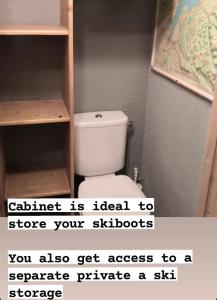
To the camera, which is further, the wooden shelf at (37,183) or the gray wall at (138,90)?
the wooden shelf at (37,183)

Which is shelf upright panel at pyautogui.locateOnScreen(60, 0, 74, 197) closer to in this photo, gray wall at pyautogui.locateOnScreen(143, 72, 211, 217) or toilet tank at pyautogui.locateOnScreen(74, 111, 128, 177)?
toilet tank at pyautogui.locateOnScreen(74, 111, 128, 177)

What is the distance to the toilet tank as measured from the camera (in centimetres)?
171

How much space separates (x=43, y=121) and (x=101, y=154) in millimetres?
414

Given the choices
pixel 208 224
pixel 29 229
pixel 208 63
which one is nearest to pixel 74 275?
pixel 29 229

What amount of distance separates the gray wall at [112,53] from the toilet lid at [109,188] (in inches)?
16.8

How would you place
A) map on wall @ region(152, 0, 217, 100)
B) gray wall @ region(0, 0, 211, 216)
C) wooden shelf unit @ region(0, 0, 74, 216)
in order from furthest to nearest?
1. gray wall @ region(0, 0, 211, 216)
2. wooden shelf unit @ region(0, 0, 74, 216)
3. map on wall @ region(152, 0, 217, 100)

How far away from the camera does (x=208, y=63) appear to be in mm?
1281

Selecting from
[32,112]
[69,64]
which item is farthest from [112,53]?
[32,112]

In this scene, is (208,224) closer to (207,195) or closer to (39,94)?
(207,195)

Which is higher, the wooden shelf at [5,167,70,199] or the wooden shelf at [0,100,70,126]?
the wooden shelf at [0,100,70,126]

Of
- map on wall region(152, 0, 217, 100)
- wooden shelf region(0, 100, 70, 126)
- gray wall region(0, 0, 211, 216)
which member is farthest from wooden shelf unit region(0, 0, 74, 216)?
map on wall region(152, 0, 217, 100)

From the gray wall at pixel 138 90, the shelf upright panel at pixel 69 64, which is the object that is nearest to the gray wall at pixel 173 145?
the gray wall at pixel 138 90

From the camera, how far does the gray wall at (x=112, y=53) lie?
5.46ft

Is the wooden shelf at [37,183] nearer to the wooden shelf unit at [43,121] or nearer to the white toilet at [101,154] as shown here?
the wooden shelf unit at [43,121]
